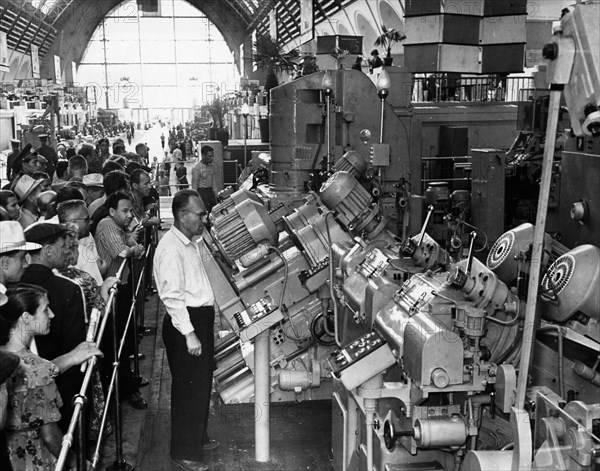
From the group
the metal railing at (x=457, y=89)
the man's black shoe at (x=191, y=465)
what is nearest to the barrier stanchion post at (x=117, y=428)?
the man's black shoe at (x=191, y=465)

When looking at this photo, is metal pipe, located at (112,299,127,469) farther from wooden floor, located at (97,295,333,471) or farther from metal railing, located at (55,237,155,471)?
wooden floor, located at (97,295,333,471)

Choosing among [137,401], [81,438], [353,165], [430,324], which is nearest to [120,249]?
[137,401]

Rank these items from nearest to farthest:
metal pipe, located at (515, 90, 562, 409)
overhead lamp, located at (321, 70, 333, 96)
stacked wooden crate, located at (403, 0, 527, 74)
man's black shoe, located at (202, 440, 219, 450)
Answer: metal pipe, located at (515, 90, 562, 409)
man's black shoe, located at (202, 440, 219, 450)
overhead lamp, located at (321, 70, 333, 96)
stacked wooden crate, located at (403, 0, 527, 74)

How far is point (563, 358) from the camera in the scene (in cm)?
287

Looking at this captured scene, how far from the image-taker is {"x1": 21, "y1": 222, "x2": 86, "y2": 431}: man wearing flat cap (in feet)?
10.5

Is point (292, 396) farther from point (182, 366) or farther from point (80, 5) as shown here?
point (80, 5)

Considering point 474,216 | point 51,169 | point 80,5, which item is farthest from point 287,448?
point 80,5

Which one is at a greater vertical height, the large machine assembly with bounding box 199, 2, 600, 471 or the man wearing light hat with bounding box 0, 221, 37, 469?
the man wearing light hat with bounding box 0, 221, 37, 469

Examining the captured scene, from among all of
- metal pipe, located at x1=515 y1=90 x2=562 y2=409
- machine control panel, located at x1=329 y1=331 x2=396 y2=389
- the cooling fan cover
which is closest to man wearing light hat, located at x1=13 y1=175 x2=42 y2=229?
machine control panel, located at x1=329 y1=331 x2=396 y2=389

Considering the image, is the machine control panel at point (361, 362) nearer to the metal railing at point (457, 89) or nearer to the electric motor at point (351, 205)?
the electric motor at point (351, 205)

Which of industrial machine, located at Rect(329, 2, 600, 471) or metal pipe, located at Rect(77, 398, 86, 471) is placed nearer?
industrial machine, located at Rect(329, 2, 600, 471)

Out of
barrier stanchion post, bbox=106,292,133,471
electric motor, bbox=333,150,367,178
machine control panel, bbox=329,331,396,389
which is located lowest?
barrier stanchion post, bbox=106,292,133,471

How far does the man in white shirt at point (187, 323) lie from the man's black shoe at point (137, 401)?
564mm

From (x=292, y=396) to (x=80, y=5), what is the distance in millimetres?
35659
